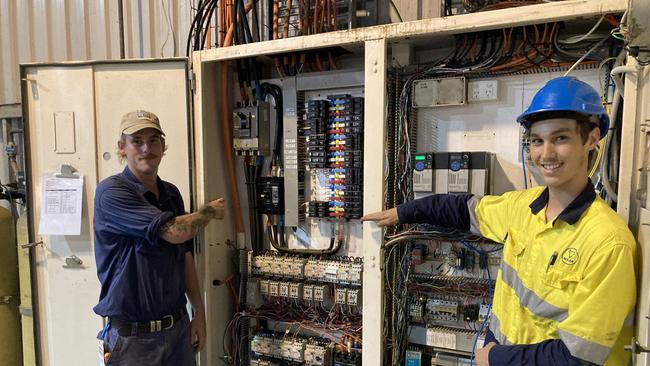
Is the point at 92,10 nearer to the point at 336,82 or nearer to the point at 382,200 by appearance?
the point at 336,82

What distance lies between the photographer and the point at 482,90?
165 cm

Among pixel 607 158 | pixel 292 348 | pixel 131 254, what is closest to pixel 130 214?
pixel 131 254

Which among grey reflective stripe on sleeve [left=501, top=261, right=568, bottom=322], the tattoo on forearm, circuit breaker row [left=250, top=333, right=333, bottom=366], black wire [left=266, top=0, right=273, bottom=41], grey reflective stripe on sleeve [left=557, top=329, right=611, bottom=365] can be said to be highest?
black wire [left=266, top=0, right=273, bottom=41]

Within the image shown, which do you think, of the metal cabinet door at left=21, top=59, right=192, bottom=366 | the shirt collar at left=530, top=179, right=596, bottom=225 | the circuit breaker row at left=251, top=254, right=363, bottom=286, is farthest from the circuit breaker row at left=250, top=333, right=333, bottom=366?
the shirt collar at left=530, top=179, right=596, bottom=225

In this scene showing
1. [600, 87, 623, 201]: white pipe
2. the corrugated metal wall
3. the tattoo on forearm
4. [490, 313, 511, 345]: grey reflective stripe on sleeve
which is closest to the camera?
[490, 313, 511, 345]: grey reflective stripe on sleeve

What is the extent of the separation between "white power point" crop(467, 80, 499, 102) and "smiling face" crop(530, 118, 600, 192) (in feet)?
2.07

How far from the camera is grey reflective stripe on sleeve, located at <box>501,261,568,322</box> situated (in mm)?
Result: 1015

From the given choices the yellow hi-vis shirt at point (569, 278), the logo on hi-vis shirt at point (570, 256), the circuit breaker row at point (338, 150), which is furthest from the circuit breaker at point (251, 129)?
the logo on hi-vis shirt at point (570, 256)

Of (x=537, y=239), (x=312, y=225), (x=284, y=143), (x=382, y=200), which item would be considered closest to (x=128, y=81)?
(x=284, y=143)

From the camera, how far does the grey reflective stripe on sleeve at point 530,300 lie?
1015mm

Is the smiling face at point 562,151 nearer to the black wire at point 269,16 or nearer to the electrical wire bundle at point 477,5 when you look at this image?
the electrical wire bundle at point 477,5

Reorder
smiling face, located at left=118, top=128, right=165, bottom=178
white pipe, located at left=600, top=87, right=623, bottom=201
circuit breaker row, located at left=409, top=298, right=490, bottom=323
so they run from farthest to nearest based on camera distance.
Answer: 1. circuit breaker row, located at left=409, top=298, right=490, bottom=323
2. smiling face, located at left=118, top=128, right=165, bottom=178
3. white pipe, located at left=600, top=87, right=623, bottom=201

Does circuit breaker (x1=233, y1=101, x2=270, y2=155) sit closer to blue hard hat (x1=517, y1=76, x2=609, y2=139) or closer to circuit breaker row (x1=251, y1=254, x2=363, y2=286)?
circuit breaker row (x1=251, y1=254, x2=363, y2=286)

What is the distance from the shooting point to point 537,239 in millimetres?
1099
